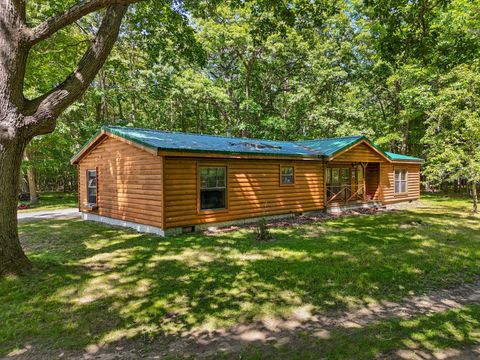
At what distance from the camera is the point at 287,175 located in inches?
539

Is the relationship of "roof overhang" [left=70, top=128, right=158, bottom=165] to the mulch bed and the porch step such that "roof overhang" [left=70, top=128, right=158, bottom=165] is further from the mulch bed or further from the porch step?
the porch step

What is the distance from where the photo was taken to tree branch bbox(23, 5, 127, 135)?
5902 mm

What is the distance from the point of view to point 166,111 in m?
30.3

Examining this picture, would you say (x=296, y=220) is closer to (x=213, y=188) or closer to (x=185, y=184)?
(x=213, y=188)

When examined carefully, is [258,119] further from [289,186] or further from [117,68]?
[117,68]

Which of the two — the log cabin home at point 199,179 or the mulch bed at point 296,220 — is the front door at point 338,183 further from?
the mulch bed at point 296,220

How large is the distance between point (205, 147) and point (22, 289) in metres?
6.76

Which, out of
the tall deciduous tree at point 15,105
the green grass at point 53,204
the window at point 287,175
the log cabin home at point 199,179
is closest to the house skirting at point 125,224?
the log cabin home at point 199,179

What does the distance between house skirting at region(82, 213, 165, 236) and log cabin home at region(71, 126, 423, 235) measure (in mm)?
39

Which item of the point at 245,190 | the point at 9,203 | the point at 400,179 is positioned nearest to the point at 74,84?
the point at 9,203

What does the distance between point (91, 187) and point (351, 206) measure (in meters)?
12.9

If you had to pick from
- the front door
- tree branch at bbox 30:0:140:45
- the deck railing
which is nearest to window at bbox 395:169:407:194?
the deck railing

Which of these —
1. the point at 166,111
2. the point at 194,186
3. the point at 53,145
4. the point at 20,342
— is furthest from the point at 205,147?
the point at 166,111

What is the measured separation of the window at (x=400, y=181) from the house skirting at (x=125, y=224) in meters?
15.3
